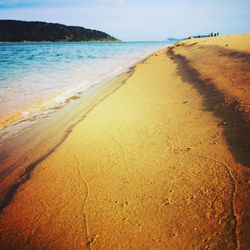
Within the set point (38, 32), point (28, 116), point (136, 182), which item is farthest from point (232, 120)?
point (38, 32)

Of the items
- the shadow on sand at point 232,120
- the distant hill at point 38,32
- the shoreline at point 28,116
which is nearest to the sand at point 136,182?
the shadow on sand at point 232,120

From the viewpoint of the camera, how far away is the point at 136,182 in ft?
8.24

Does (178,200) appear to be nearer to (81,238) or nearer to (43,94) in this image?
(81,238)

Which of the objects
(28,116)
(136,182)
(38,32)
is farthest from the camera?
(38,32)

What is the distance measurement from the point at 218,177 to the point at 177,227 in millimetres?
802

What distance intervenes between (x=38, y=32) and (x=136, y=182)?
138038 millimetres

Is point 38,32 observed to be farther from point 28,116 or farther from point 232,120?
point 232,120

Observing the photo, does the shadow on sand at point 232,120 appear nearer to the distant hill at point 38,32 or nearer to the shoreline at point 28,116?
the shoreline at point 28,116

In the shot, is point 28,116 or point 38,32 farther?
point 38,32

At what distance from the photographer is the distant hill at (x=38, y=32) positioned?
113562 millimetres

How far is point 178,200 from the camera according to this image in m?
2.14

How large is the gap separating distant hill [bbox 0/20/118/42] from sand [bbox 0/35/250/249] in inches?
5064

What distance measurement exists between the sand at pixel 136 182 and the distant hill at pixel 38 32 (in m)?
129

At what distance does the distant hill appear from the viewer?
11356cm
